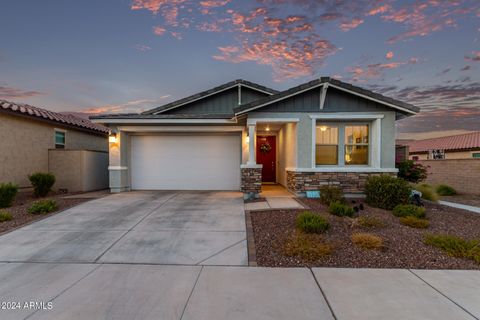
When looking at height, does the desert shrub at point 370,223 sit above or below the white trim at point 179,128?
below

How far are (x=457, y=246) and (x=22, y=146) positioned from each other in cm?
1450

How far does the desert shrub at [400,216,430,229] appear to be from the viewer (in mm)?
5545

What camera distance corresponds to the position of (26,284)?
3.26 m

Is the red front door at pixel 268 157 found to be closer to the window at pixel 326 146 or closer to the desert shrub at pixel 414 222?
the window at pixel 326 146

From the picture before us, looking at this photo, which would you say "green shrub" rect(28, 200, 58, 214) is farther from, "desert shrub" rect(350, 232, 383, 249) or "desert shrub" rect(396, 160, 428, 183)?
"desert shrub" rect(396, 160, 428, 183)

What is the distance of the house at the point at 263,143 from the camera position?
8.66 m

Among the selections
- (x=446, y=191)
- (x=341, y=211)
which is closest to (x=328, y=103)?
(x=341, y=211)

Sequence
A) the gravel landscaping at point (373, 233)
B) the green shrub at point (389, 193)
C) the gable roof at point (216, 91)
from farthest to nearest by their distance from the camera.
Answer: the gable roof at point (216, 91)
the green shrub at point (389, 193)
the gravel landscaping at point (373, 233)

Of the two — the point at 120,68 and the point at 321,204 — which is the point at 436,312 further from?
the point at 120,68

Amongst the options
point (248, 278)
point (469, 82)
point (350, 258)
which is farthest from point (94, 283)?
point (469, 82)

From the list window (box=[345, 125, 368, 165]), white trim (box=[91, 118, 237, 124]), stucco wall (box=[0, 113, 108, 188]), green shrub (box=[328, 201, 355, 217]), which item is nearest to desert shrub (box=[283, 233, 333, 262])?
green shrub (box=[328, 201, 355, 217])

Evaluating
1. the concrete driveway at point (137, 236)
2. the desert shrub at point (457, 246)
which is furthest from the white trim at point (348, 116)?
the desert shrub at point (457, 246)

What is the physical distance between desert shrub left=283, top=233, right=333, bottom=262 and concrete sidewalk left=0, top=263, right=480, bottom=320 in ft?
1.21

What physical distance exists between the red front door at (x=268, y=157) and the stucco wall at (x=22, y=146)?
34.0 ft
